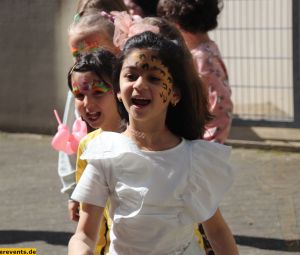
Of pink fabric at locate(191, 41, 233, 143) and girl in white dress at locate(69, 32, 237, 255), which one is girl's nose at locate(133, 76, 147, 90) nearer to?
girl in white dress at locate(69, 32, 237, 255)

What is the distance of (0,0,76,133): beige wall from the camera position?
9172 millimetres

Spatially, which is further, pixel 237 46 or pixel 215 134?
pixel 237 46

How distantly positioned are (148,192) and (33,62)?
21.7 feet

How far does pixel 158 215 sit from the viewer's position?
2936mm

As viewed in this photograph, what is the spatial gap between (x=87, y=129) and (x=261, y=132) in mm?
4794

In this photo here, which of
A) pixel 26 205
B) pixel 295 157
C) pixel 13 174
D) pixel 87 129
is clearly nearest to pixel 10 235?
pixel 26 205

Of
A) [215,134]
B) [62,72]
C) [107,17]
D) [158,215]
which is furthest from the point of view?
[62,72]

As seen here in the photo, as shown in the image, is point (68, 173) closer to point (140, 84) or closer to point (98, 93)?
point (98, 93)

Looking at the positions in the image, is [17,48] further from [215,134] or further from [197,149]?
[197,149]

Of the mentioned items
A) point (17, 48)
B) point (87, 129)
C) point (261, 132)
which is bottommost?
point (261, 132)

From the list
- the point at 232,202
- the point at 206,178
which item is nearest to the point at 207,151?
the point at 206,178

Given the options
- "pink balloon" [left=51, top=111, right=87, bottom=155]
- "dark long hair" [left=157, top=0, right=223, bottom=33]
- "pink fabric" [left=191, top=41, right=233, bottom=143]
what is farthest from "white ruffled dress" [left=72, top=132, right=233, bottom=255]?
"dark long hair" [left=157, top=0, right=223, bottom=33]

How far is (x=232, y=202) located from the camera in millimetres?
6910

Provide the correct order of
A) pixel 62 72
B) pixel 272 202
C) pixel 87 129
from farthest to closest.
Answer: pixel 62 72
pixel 272 202
pixel 87 129
